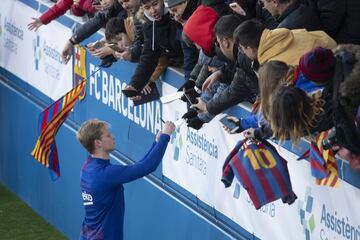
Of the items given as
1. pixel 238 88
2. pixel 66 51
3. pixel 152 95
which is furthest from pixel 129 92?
pixel 66 51

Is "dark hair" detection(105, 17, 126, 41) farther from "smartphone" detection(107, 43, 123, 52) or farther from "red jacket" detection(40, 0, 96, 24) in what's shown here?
"red jacket" detection(40, 0, 96, 24)

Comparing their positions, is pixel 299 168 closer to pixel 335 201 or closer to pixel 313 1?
pixel 335 201

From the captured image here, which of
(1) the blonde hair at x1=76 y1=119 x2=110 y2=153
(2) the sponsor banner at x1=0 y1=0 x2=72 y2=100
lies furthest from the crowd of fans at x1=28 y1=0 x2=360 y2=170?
(2) the sponsor banner at x1=0 y1=0 x2=72 y2=100

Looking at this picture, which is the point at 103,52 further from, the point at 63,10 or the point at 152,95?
the point at 63,10

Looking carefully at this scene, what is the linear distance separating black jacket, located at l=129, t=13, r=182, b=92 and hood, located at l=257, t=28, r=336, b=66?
1.62m

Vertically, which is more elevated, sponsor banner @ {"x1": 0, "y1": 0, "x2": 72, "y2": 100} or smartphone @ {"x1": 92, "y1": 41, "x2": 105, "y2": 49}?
smartphone @ {"x1": 92, "y1": 41, "x2": 105, "y2": 49}

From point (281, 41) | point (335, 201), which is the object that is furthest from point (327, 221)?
point (281, 41)

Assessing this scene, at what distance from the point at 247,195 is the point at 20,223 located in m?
3.99

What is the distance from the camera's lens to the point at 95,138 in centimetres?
714

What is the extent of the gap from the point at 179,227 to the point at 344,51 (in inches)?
113

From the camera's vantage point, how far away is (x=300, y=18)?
6430 millimetres

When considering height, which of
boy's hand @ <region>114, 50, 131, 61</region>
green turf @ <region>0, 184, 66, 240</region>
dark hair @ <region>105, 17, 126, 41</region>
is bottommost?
green turf @ <region>0, 184, 66, 240</region>

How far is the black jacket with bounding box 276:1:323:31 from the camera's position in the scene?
6.41 metres

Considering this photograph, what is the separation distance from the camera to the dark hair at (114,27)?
8297 mm
